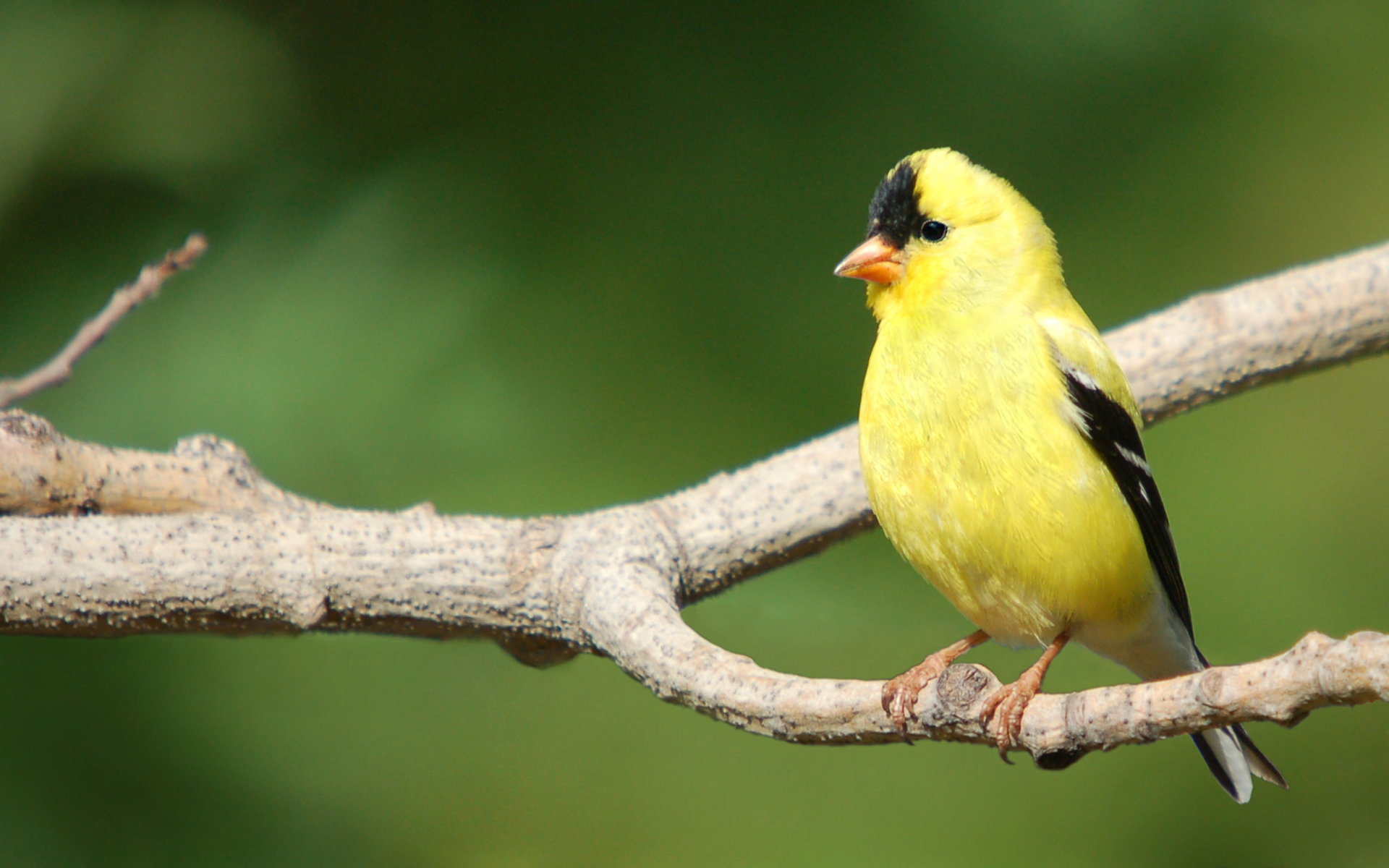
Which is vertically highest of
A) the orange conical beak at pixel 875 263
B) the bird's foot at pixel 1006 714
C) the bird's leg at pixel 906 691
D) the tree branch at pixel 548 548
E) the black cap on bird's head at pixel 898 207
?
the black cap on bird's head at pixel 898 207

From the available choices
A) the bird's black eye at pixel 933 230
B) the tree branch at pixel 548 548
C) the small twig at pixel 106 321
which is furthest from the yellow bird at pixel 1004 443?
the small twig at pixel 106 321

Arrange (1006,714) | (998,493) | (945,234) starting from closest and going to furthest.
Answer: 1. (1006,714)
2. (998,493)
3. (945,234)

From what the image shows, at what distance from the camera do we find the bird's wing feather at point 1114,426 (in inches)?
39.6

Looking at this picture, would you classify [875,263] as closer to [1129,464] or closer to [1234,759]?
[1129,464]

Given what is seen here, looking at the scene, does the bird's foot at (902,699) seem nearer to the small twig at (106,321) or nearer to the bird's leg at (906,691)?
the bird's leg at (906,691)

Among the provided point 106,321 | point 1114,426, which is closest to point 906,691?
point 1114,426

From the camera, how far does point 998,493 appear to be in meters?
0.95

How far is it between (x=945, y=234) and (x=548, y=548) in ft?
1.84

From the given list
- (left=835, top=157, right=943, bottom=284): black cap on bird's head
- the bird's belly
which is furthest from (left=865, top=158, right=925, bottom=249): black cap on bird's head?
the bird's belly

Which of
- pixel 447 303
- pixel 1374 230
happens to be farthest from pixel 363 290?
pixel 1374 230

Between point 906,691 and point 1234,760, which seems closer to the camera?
point 906,691

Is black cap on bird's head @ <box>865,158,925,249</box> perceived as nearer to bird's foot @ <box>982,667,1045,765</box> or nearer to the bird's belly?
the bird's belly

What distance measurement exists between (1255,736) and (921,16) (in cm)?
163

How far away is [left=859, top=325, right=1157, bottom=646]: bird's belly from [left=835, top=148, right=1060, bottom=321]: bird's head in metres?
0.11
